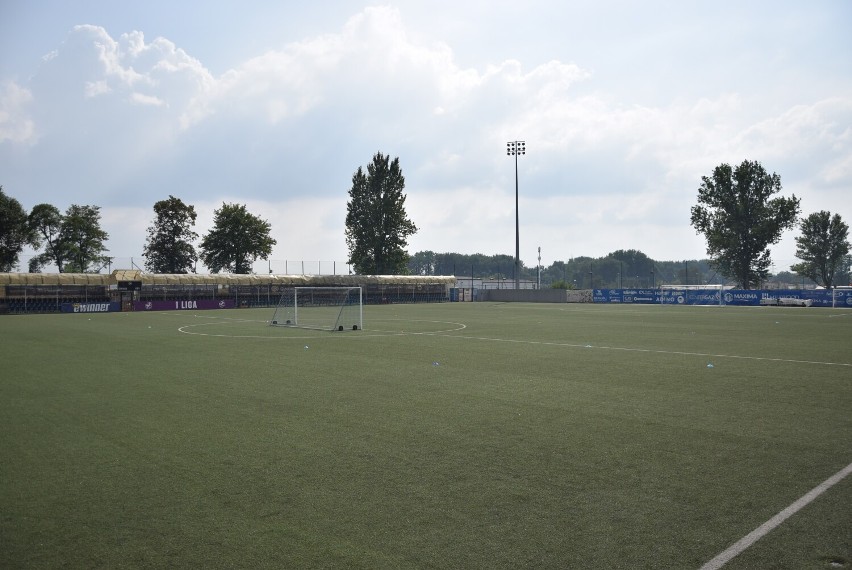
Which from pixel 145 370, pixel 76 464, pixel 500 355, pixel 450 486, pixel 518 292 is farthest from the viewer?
pixel 518 292

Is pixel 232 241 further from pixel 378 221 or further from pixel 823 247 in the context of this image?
pixel 823 247

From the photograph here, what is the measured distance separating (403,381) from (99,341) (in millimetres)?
13486

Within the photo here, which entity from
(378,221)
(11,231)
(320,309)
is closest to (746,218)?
(378,221)

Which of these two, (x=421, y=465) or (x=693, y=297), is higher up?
(x=693, y=297)

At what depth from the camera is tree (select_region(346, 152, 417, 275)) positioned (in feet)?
270

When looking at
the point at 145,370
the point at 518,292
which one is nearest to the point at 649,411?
the point at 145,370

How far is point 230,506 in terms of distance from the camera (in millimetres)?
4984

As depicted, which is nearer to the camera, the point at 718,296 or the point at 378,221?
the point at 718,296

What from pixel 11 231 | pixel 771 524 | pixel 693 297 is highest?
pixel 11 231

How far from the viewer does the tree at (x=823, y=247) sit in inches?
3922

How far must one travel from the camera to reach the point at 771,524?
4.57 metres

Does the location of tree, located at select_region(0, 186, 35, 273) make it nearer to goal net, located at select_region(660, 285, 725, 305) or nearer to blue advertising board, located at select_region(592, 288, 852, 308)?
blue advertising board, located at select_region(592, 288, 852, 308)

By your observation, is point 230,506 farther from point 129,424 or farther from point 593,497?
point 129,424

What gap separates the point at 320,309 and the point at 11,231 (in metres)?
40.3
